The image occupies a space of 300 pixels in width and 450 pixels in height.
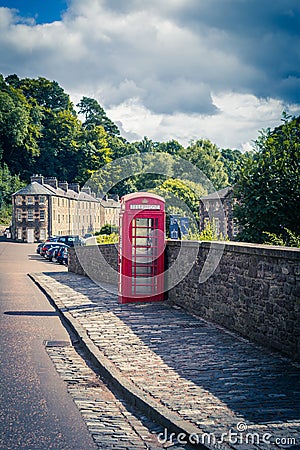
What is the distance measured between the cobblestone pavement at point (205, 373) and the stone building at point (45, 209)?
6517cm

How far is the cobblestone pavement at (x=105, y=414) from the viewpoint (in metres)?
5.64

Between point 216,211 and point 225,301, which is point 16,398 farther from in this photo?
point 216,211

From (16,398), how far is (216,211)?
50015 millimetres

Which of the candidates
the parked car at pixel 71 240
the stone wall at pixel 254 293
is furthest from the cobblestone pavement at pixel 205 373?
the parked car at pixel 71 240

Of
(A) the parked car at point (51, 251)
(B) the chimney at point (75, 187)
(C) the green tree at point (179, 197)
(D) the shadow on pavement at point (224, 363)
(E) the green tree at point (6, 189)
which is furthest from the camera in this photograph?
(B) the chimney at point (75, 187)

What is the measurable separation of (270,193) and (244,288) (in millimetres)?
10998

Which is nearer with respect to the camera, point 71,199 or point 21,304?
point 21,304

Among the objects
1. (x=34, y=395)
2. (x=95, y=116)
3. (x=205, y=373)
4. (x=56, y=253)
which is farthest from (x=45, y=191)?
(x=34, y=395)

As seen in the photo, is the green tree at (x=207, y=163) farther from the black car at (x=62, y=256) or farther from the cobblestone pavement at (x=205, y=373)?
the cobblestone pavement at (x=205, y=373)

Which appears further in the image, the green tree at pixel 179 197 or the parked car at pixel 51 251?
the green tree at pixel 179 197

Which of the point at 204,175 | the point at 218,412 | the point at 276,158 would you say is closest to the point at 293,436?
the point at 218,412

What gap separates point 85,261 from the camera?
86.6 ft

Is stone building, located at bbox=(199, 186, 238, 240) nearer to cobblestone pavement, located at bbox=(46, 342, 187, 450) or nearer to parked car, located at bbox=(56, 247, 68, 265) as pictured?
parked car, located at bbox=(56, 247, 68, 265)

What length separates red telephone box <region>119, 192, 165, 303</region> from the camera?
1447 centimetres
